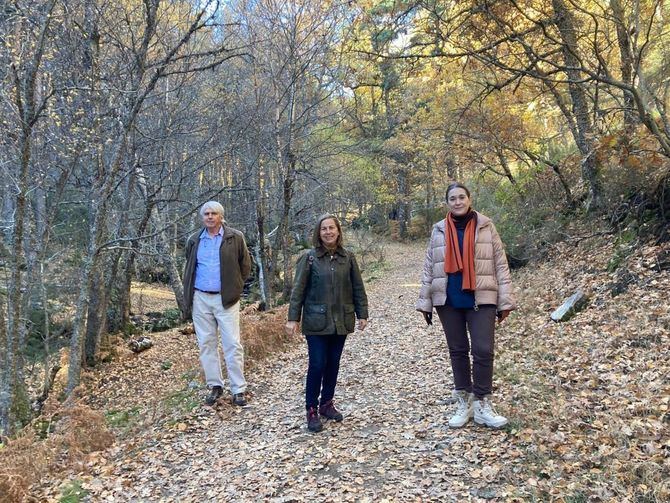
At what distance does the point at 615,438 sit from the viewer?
11.9 feet

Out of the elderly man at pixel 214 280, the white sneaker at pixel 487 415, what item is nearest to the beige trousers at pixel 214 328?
the elderly man at pixel 214 280

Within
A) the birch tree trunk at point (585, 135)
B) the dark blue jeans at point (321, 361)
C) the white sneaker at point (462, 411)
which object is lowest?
the white sneaker at point (462, 411)

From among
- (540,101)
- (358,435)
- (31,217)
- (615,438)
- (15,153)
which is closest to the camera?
(615,438)

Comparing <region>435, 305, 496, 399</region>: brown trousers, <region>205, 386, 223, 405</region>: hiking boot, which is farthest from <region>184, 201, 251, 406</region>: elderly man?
<region>435, 305, 496, 399</region>: brown trousers

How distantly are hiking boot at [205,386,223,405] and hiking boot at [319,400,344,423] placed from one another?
5.14ft

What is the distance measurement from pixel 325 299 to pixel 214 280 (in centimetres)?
157

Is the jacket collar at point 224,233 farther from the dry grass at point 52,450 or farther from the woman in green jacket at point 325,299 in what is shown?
the dry grass at point 52,450

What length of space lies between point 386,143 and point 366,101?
397 centimetres

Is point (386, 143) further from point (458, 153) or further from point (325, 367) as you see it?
point (325, 367)

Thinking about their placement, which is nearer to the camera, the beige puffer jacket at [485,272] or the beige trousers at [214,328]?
the beige puffer jacket at [485,272]

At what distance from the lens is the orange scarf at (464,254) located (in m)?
4.08

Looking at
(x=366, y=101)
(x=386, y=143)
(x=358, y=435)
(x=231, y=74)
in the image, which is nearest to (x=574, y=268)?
(x=358, y=435)

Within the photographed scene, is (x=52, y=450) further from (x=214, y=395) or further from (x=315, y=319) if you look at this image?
(x=315, y=319)

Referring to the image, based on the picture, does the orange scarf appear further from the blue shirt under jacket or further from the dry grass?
the dry grass
